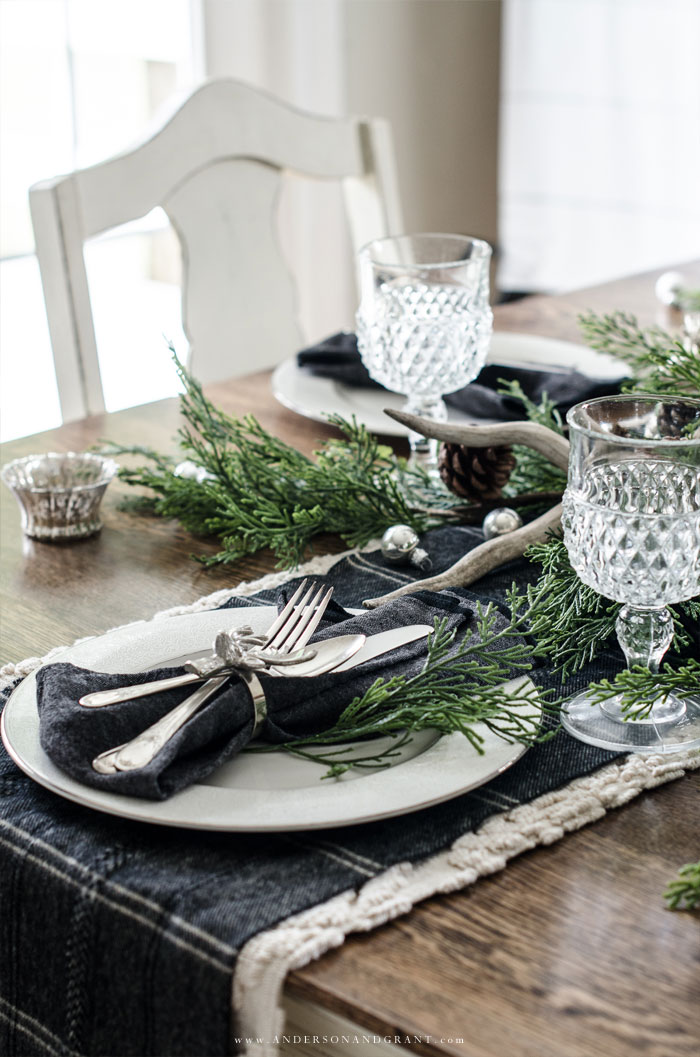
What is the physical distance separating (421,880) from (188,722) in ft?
0.46

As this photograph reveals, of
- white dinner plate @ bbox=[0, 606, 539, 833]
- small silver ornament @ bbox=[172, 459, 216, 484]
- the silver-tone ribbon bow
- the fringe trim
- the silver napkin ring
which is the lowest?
the fringe trim

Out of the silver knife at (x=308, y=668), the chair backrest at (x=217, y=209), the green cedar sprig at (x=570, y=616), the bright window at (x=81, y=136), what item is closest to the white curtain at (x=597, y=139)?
the bright window at (x=81, y=136)

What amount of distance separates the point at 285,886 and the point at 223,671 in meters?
0.14

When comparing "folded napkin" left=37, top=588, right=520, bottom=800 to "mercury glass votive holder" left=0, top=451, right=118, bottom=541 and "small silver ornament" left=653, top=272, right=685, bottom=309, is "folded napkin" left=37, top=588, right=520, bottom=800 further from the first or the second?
"small silver ornament" left=653, top=272, right=685, bottom=309

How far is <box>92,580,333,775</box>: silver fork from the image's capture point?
0.59 meters

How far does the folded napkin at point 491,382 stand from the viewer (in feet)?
3.81

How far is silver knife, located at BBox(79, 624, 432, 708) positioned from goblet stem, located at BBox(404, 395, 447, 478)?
0.38 m

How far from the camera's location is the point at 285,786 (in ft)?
1.97

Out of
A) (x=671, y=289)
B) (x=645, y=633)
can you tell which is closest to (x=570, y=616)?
(x=645, y=633)

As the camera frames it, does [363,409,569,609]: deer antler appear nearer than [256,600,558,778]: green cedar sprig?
No

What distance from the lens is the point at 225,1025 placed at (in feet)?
1.67

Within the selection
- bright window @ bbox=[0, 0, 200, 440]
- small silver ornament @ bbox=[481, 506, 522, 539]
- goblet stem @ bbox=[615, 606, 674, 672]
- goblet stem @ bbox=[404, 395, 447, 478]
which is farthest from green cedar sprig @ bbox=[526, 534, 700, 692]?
bright window @ bbox=[0, 0, 200, 440]

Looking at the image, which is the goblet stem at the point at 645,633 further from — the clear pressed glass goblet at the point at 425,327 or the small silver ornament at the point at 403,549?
the clear pressed glass goblet at the point at 425,327

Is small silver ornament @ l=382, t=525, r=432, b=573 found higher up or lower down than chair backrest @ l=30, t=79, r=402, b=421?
lower down
